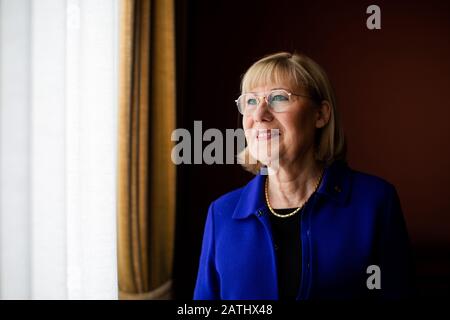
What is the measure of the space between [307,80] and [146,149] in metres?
0.86

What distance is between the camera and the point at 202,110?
249 cm

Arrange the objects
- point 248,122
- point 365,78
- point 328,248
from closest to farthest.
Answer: point 328,248, point 248,122, point 365,78

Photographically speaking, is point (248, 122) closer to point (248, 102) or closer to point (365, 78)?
point (248, 102)

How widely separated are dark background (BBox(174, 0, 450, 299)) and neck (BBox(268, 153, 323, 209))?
1253 millimetres

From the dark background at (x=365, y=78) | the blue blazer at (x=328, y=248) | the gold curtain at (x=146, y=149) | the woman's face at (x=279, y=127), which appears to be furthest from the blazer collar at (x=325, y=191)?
the dark background at (x=365, y=78)

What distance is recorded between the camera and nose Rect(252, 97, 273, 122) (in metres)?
1.18

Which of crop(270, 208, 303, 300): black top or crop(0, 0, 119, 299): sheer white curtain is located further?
crop(0, 0, 119, 299): sheer white curtain

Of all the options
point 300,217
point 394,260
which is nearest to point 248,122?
point 300,217

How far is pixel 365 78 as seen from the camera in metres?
2.51

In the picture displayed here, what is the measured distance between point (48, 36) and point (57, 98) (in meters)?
0.23

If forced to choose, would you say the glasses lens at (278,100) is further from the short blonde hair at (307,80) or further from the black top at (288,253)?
the black top at (288,253)

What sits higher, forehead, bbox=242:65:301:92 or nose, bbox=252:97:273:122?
forehead, bbox=242:65:301:92

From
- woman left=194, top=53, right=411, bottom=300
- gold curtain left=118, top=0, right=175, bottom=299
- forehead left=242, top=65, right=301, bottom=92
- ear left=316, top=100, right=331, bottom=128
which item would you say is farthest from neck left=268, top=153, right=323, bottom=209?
gold curtain left=118, top=0, right=175, bottom=299

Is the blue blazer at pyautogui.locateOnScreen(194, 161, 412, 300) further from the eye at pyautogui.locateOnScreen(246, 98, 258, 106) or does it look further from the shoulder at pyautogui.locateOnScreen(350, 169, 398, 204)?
the eye at pyautogui.locateOnScreen(246, 98, 258, 106)
